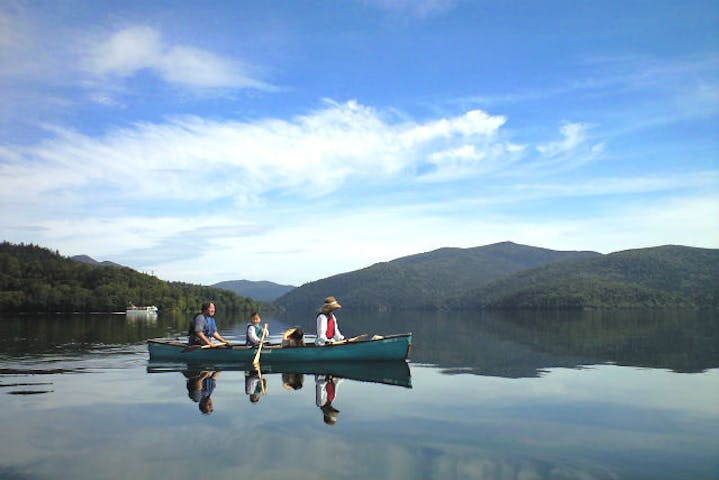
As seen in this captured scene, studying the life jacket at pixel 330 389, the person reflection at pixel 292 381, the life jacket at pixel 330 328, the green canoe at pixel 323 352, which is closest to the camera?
the life jacket at pixel 330 389

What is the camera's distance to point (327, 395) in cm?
1658

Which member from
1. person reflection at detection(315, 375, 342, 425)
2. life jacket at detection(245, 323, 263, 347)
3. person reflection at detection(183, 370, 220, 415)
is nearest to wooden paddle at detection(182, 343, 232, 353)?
life jacket at detection(245, 323, 263, 347)

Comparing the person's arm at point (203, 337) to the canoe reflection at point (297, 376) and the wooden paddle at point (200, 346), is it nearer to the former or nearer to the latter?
the wooden paddle at point (200, 346)

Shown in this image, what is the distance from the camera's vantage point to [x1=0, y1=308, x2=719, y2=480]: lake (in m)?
9.59

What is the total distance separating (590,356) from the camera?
94.7ft

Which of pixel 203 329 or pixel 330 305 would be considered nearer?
pixel 330 305

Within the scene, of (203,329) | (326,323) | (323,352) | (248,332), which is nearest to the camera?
(323,352)

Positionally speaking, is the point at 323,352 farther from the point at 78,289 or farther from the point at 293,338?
the point at 78,289

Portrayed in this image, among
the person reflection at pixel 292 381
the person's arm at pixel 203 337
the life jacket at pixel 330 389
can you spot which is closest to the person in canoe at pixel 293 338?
the person reflection at pixel 292 381

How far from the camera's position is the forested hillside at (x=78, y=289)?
12812 centimetres

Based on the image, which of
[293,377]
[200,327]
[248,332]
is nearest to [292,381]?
[293,377]

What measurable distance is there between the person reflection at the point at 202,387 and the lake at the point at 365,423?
79 millimetres

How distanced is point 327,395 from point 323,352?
665 centimetres

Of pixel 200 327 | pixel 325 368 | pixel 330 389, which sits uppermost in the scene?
pixel 200 327
